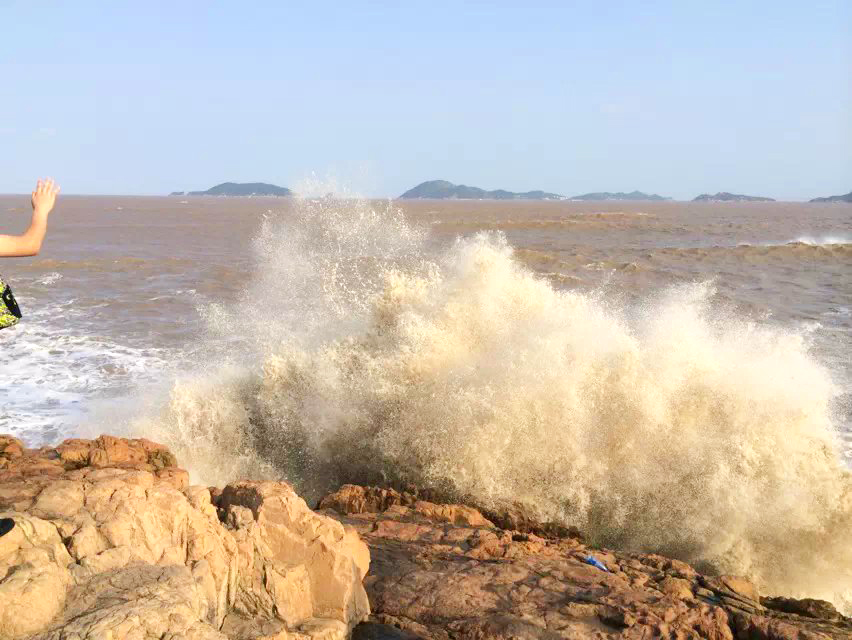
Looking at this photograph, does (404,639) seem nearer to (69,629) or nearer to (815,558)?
(69,629)

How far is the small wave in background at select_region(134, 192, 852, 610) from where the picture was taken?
604 centimetres

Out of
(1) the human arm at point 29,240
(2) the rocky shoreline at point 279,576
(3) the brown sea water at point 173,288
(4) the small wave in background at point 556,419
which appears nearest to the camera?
(2) the rocky shoreline at point 279,576

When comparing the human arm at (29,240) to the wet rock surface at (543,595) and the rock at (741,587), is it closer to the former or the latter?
the wet rock surface at (543,595)

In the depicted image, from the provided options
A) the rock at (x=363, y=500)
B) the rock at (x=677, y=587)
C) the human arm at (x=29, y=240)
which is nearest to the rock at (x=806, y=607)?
the rock at (x=677, y=587)

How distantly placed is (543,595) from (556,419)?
105 inches

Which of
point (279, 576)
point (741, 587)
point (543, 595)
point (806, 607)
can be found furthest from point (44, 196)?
point (806, 607)

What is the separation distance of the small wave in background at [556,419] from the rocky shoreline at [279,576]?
4.29 feet

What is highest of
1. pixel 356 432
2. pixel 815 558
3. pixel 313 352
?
pixel 313 352

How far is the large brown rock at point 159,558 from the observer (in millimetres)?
2672

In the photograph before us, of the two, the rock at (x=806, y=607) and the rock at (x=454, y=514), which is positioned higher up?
the rock at (x=454, y=514)

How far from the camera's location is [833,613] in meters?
4.48

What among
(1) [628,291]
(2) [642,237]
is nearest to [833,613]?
(1) [628,291]

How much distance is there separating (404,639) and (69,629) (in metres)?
1.67

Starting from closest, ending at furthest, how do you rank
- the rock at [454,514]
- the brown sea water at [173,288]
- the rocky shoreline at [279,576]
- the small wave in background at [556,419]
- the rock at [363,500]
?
the rocky shoreline at [279,576]
the rock at [454,514]
the rock at [363,500]
the small wave in background at [556,419]
the brown sea water at [173,288]
